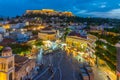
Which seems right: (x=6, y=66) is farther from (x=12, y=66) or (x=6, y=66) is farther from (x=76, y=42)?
(x=76, y=42)

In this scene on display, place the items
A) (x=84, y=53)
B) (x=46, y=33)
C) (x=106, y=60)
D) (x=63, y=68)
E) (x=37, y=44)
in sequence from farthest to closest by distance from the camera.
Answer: (x=46, y=33), (x=37, y=44), (x=84, y=53), (x=63, y=68), (x=106, y=60)

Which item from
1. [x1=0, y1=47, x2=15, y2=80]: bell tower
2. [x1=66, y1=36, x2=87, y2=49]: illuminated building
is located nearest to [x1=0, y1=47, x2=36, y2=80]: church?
[x1=0, y1=47, x2=15, y2=80]: bell tower

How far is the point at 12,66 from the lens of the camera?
28.5 metres

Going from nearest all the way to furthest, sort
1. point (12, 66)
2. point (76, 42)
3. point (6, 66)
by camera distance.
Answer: point (6, 66) < point (12, 66) < point (76, 42)

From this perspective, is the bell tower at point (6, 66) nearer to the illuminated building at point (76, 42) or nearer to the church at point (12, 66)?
the church at point (12, 66)

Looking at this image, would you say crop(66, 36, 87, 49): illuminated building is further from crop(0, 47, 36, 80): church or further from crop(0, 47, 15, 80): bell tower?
crop(0, 47, 15, 80): bell tower

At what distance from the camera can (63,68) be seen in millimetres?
38188

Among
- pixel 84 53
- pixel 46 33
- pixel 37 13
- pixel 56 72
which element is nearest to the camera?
pixel 56 72

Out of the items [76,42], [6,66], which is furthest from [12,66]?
[76,42]

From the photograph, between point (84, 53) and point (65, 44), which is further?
point (65, 44)

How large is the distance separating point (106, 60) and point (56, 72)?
648cm

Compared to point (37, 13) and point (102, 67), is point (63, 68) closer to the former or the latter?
point (102, 67)

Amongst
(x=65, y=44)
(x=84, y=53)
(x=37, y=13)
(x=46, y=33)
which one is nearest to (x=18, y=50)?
(x=84, y=53)

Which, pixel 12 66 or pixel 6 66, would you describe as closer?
pixel 6 66
